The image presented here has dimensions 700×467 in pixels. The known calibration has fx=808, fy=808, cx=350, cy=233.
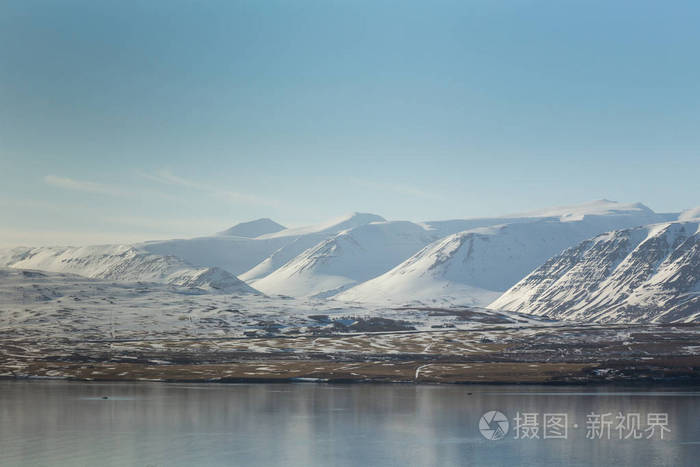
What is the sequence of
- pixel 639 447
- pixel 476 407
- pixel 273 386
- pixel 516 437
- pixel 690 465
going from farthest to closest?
pixel 273 386, pixel 476 407, pixel 516 437, pixel 639 447, pixel 690 465

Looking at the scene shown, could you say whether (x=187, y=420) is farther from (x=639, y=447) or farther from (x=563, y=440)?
(x=639, y=447)

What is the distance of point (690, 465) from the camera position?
76.7 metres

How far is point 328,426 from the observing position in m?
104

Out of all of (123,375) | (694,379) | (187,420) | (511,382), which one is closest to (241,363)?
(123,375)

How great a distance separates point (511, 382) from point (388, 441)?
70.6m

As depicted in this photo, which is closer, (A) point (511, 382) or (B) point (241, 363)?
(A) point (511, 382)

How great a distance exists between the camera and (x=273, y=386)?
157500mm

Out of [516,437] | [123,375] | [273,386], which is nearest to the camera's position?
[516,437]

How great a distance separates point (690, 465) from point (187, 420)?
206 ft

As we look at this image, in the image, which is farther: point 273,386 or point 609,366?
point 609,366

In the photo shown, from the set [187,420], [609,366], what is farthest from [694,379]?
[187,420]

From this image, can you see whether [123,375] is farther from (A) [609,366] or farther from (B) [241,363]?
(A) [609,366]

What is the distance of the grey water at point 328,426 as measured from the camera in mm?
82688

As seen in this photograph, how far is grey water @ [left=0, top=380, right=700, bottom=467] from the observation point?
271ft
